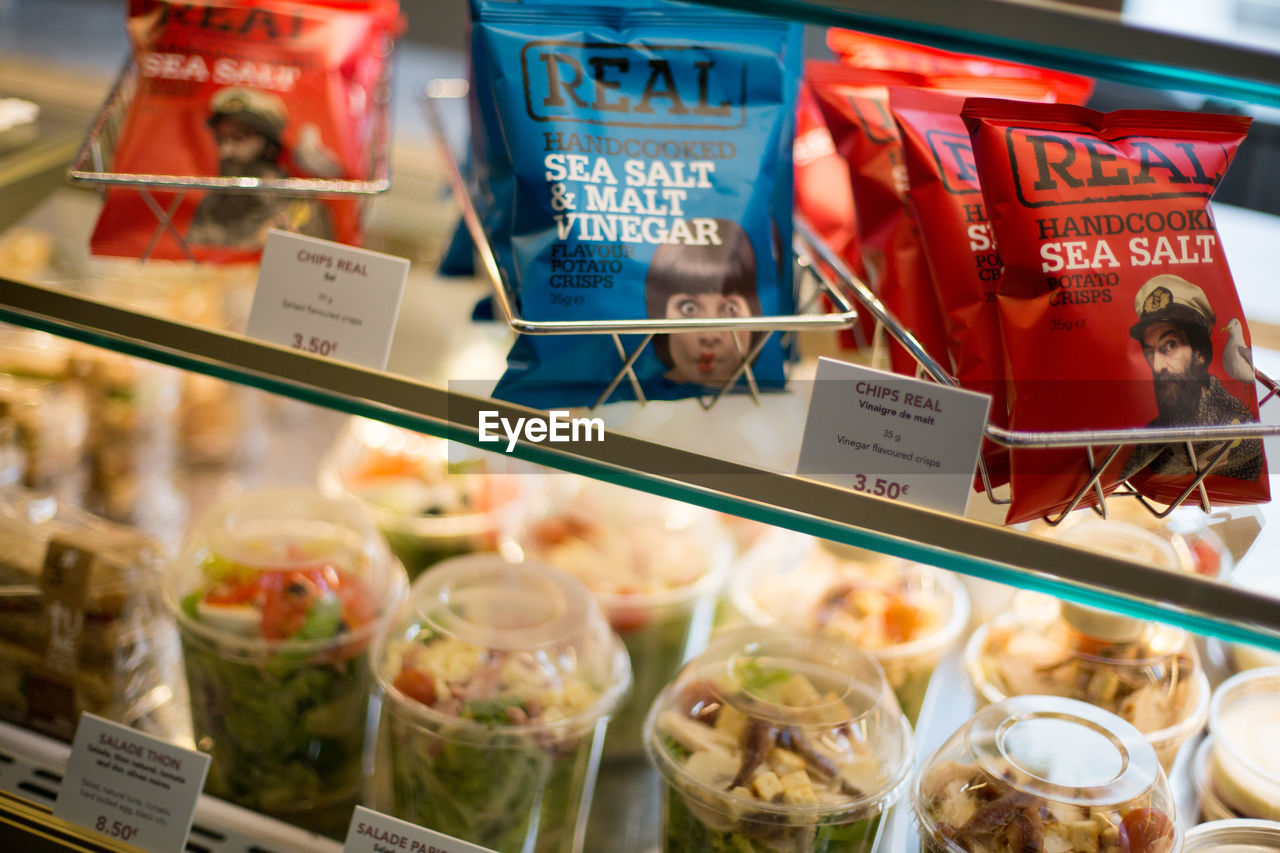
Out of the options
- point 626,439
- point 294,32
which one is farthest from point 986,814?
point 294,32

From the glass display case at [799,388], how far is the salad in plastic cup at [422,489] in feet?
0.21

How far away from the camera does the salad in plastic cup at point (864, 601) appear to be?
1093 mm

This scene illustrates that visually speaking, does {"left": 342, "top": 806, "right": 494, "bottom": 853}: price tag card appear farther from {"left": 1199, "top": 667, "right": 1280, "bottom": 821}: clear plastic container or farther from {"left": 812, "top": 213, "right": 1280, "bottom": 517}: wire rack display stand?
{"left": 1199, "top": 667, "right": 1280, "bottom": 821}: clear plastic container

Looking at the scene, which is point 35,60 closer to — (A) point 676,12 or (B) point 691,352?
(A) point 676,12

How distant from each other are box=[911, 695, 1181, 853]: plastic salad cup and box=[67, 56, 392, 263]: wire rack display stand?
2.54 ft

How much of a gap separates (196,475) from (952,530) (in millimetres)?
1173

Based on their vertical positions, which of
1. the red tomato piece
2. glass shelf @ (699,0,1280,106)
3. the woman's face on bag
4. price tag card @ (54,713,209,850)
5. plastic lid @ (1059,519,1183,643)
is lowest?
price tag card @ (54,713,209,850)

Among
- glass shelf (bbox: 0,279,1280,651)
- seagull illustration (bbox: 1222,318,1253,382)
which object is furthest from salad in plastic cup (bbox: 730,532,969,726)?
seagull illustration (bbox: 1222,318,1253,382)

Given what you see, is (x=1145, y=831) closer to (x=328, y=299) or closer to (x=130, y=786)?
(x=328, y=299)

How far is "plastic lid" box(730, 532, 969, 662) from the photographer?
110 cm

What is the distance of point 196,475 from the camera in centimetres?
150

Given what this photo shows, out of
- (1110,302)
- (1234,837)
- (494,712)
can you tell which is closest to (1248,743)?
(1234,837)

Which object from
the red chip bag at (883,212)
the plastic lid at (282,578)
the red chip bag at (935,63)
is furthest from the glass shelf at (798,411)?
the red chip bag at (935,63)

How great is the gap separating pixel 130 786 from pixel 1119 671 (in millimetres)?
957
